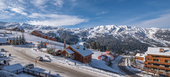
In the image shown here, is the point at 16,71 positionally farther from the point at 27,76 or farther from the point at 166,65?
the point at 166,65

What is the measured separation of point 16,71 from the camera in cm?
1579

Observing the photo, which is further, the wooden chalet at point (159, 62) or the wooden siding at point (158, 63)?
the wooden siding at point (158, 63)

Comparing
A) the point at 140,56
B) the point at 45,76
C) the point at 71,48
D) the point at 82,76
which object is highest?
the point at 71,48

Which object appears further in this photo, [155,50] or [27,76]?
[155,50]

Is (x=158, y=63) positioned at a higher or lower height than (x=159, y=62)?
lower

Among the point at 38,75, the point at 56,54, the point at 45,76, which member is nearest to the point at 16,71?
the point at 38,75

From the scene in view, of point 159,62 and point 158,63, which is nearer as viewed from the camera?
point 159,62

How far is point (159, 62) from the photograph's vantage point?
114 feet

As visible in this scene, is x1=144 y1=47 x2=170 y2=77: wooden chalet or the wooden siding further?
the wooden siding

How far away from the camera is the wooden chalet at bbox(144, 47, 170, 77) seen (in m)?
33.5

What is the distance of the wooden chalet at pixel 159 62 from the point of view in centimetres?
3353

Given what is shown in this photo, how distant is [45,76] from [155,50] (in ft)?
144

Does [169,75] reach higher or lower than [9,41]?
lower

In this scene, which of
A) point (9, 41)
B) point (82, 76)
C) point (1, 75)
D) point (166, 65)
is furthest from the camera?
point (9, 41)
